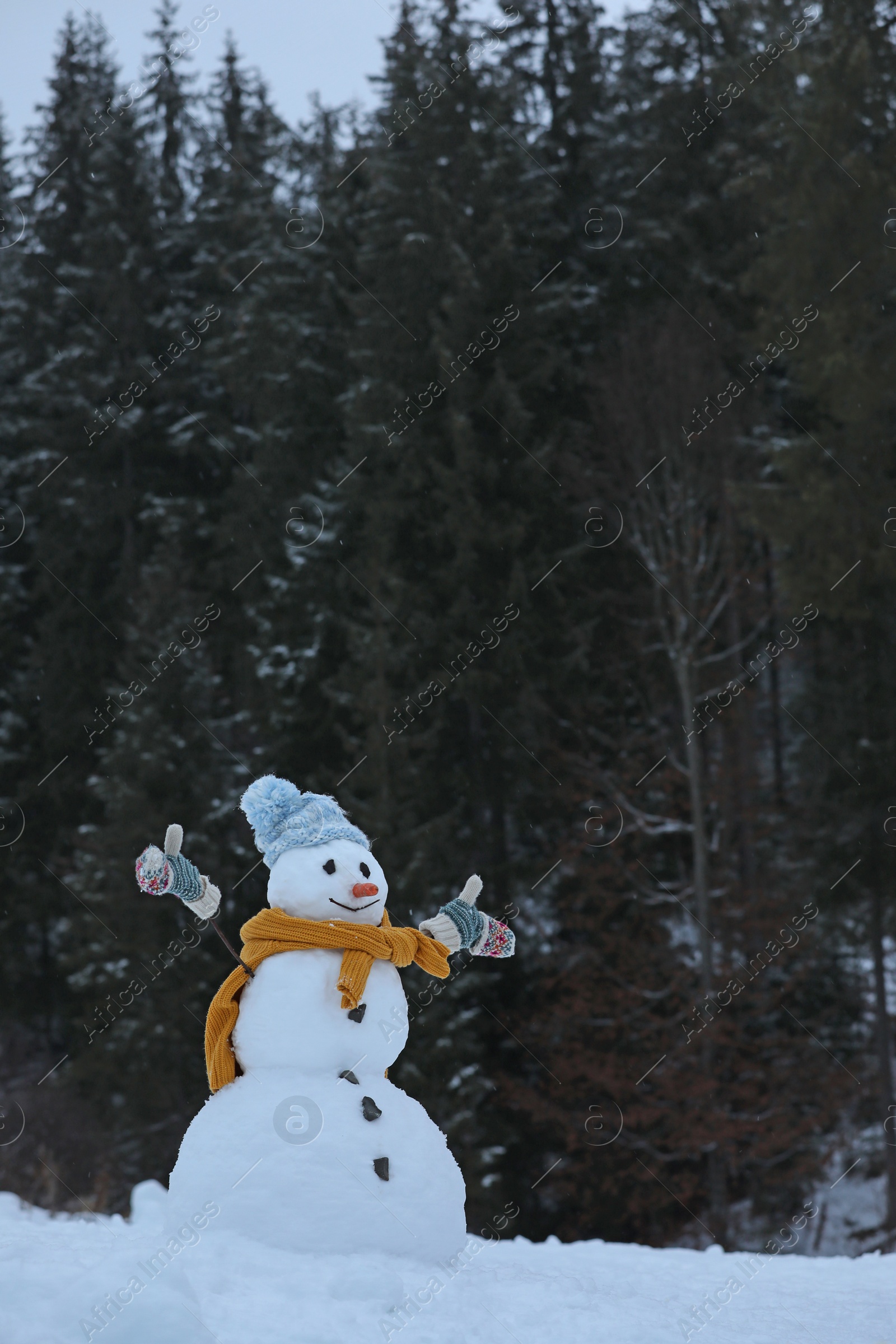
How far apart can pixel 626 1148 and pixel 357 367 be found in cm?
977

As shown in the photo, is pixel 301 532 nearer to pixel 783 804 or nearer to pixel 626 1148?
pixel 783 804

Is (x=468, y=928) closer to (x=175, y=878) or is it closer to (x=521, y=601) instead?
(x=175, y=878)

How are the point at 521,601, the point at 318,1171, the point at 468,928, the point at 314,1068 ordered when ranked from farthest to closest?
the point at 521,601 < the point at 468,928 < the point at 314,1068 < the point at 318,1171

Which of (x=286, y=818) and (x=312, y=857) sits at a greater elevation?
(x=286, y=818)

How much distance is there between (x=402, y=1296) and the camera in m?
4.04

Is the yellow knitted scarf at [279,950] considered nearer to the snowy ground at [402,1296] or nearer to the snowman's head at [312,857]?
the snowman's head at [312,857]

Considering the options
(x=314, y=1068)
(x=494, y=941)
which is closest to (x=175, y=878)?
(x=314, y=1068)

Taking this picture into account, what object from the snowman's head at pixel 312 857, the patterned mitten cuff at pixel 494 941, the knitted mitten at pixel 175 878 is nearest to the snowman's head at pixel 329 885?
the snowman's head at pixel 312 857

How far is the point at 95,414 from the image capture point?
19422 millimetres

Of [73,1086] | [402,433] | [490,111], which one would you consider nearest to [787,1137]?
[73,1086]

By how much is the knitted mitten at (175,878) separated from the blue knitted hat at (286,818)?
0.27 metres

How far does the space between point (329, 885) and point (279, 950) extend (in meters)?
0.30

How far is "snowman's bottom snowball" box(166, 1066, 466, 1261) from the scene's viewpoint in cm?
444

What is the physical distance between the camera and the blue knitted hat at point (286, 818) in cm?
522
